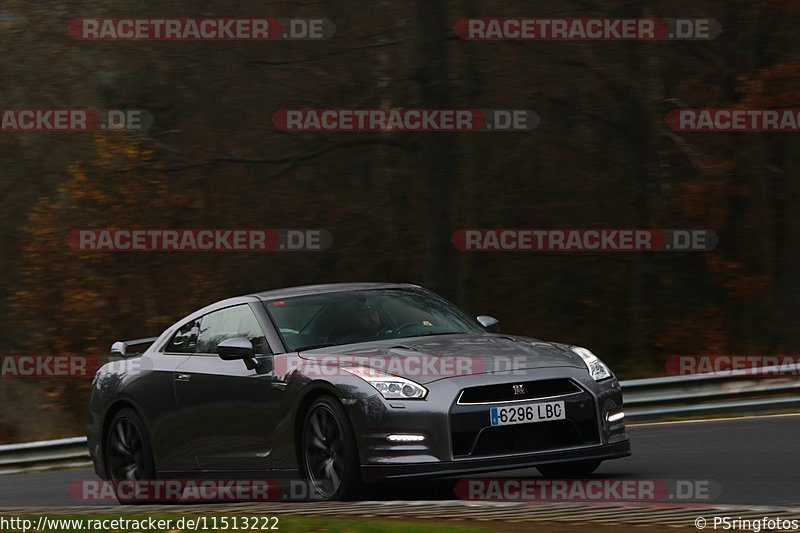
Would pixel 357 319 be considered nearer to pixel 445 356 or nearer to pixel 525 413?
pixel 445 356

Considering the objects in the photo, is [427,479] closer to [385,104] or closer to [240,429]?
[240,429]

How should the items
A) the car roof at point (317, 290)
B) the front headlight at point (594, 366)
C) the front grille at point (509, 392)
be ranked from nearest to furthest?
the front grille at point (509, 392) → the front headlight at point (594, 366) → the car roof at point (317, 290)

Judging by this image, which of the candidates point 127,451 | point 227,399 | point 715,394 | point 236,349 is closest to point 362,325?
point 236,349

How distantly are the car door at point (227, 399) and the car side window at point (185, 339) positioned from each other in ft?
0.26

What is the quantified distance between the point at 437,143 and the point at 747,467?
988cm

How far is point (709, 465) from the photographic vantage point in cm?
956

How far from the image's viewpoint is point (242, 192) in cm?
2750

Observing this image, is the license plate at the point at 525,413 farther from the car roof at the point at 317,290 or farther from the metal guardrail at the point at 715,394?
the metal guardrail at the point at 715,394

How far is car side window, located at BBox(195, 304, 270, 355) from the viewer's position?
9.47 meters

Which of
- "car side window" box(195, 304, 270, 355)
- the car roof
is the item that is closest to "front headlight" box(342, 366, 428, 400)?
"car side window" box(195, 304, 270, 355)

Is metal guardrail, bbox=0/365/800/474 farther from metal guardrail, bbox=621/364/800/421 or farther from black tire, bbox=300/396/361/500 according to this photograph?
black tire, bbox=300/396/361/500

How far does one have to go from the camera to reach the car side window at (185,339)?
1040 centimetres

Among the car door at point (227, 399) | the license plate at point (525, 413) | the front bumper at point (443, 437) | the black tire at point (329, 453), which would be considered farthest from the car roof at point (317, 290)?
the license plate at point (525, 413)

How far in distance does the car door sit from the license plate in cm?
153
